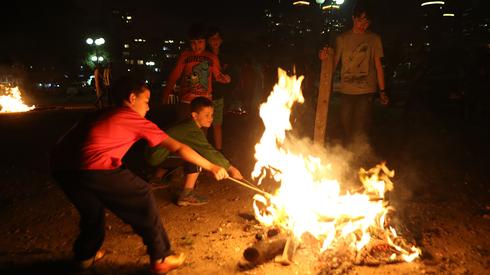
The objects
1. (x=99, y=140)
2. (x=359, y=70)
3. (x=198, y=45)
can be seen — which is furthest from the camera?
(x=198, y=45)

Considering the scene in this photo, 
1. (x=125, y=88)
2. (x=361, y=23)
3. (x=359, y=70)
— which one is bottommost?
(x=125, y=88)

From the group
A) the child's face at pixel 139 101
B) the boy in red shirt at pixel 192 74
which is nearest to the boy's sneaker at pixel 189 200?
the boy in red shirt at pixel 192 74

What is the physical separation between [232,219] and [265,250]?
3.81ft

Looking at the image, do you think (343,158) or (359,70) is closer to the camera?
(359,70)

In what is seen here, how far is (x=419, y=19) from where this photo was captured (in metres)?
20.7

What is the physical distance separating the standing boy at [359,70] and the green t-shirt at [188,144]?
243cm

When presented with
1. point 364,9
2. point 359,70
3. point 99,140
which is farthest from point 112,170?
point 364,9

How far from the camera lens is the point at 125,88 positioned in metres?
3.29

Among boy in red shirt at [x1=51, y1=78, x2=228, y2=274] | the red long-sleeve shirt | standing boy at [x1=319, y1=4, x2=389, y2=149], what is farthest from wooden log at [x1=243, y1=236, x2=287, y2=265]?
standing boy at [x1=319, y1=4, x2=389, y2=149]

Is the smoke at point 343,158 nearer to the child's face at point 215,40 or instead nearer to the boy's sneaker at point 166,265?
the child's face at point 215,40

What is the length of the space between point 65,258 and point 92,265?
39cm

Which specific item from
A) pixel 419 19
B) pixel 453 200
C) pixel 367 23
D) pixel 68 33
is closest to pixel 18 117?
pixel 367 23

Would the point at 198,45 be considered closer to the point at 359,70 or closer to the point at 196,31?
the point at 196,31

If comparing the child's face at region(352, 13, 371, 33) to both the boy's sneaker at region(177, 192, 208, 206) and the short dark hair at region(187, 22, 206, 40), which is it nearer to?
the short dark hair at region(187, 22, 206, 40)
